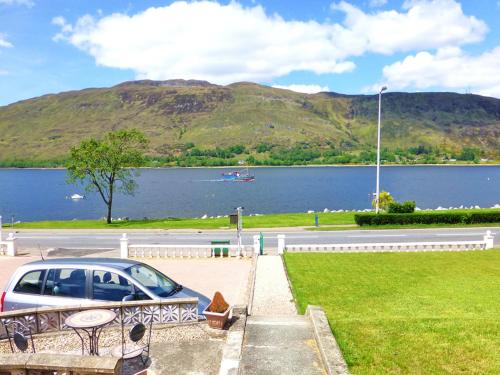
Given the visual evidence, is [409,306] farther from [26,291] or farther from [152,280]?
[26,291]

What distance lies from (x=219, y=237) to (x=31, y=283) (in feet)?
70.1

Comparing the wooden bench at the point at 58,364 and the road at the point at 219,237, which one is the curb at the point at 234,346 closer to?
the wooden bench at the point at 58,364

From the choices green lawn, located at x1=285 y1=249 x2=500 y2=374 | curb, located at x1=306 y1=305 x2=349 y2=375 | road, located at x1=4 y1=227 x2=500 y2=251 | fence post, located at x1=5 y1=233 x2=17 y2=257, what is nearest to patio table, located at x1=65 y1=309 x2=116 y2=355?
curb, located at x1=306 y1=305 x2=349 y2=375

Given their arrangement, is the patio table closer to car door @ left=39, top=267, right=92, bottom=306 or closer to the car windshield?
car door @ left=39, top=267, right=92, bottom=306

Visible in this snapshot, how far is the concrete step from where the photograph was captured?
7660 mm

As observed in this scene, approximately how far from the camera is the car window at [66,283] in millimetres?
9859

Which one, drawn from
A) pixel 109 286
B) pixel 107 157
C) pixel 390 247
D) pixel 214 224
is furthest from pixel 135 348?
pixel 107 157

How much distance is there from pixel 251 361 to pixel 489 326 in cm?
560

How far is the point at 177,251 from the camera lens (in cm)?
2436

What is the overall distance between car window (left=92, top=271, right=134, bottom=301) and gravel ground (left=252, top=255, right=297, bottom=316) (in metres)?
4.53

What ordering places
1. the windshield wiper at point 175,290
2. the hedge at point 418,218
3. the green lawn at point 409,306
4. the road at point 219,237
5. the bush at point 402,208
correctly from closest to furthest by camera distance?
the green lawn at point 409,306 → the windshield wiper at point 175,290 → the road at point 219,237 → the hedge at point 418,218 → the bush at point 402,208

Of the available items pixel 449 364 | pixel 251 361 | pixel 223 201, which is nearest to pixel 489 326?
pixel 449 364

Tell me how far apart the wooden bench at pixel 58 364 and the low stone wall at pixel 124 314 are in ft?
7.93

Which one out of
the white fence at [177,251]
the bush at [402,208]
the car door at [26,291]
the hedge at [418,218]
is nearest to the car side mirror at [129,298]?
the car door at [26,291]
